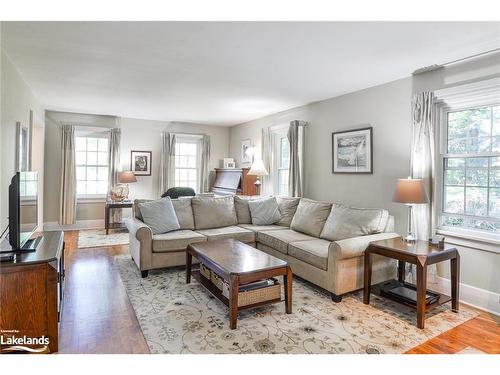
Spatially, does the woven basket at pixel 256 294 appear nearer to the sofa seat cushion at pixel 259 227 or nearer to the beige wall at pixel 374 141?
the sofa seat cushion at pixel 259 227

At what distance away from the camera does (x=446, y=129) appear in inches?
132

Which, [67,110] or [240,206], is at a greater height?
[67,110]

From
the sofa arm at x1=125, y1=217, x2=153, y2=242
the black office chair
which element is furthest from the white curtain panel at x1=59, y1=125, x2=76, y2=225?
the sofa arm at x1=125, y1=217, x2=153, y2=242

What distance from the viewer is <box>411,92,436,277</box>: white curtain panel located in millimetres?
3314

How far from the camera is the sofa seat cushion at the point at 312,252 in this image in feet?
10.4

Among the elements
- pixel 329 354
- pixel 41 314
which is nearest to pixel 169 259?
pixel 41 314

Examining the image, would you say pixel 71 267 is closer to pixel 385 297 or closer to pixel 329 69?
pixel 385 297

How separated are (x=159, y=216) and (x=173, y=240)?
1.52 feet

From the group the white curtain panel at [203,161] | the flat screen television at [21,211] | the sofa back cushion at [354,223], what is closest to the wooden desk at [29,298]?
the flat screen television at [21,211]

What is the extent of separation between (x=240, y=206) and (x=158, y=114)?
9.46 ft

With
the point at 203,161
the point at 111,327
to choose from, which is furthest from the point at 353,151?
the point at 203,161

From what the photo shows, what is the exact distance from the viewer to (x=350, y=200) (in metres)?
4.40

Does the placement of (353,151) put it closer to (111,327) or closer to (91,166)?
(111,327)

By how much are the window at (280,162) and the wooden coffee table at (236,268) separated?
276 centimetres
